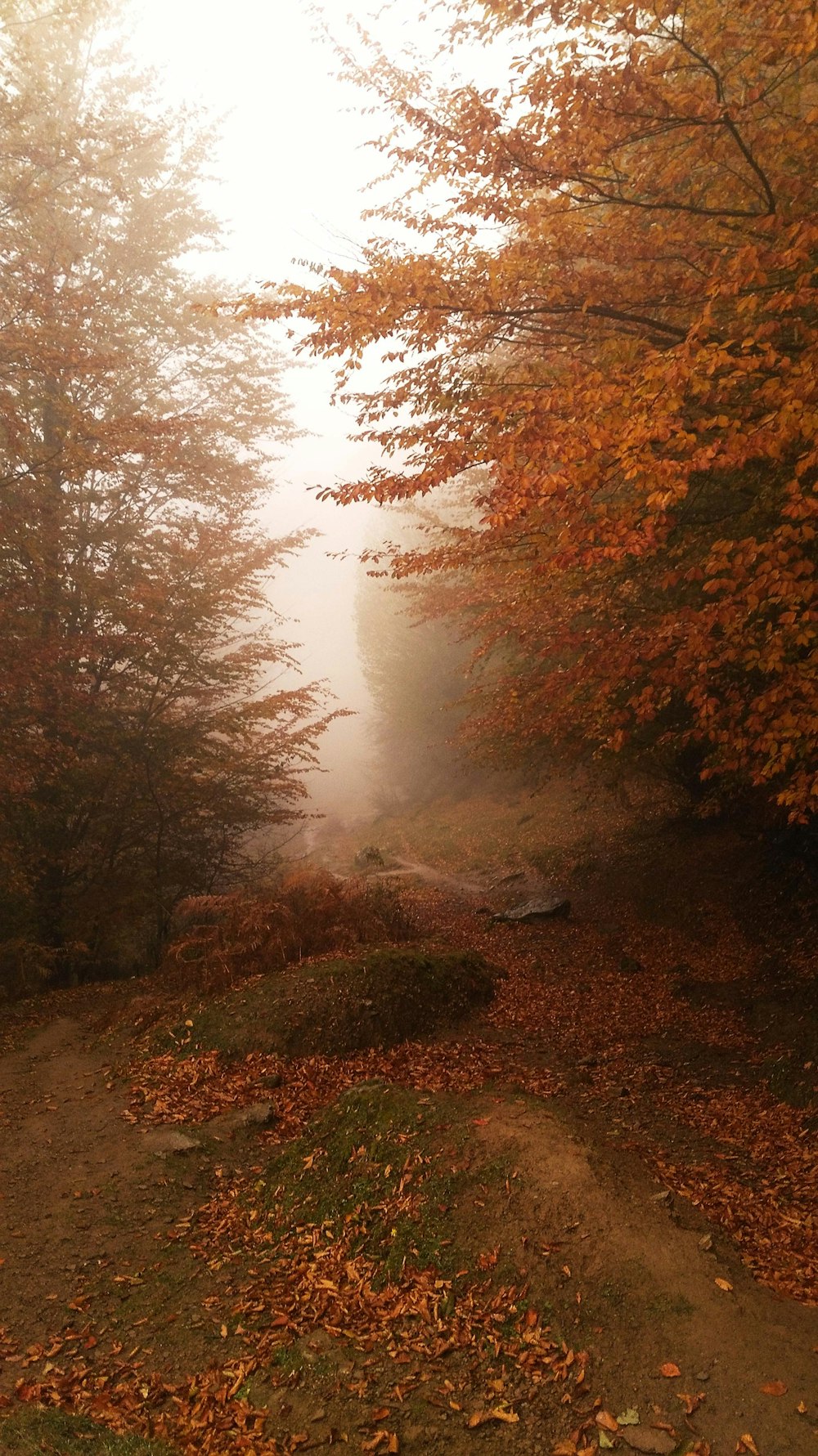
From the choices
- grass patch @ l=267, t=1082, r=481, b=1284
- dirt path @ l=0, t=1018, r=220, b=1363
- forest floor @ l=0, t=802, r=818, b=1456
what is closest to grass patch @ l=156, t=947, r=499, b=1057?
forest floor @ l=0, t=802, r=818, b=1456

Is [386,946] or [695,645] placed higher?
[695,645]

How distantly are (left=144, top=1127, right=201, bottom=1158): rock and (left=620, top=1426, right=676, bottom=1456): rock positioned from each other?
12.5ft

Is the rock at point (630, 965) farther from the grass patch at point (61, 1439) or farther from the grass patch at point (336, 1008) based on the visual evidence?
the grass patch at point (61, 1439)

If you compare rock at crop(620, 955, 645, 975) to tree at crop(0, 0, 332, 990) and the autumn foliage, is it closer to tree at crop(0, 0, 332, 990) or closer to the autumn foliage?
the autumn foliage

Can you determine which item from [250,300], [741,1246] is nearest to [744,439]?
[250,300]

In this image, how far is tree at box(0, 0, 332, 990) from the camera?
9531 mm

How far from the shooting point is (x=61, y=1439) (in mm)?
3352

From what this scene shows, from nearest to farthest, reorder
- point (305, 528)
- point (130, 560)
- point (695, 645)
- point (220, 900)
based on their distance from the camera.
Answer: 1. point (695, 645)
2. point (220, 900)
3. point (130, 560)
4. point (305, 528)

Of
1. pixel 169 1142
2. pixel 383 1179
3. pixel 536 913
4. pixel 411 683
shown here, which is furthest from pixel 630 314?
pixel 411 683

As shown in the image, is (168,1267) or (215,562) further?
(215,562)

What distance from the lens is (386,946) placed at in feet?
30.0

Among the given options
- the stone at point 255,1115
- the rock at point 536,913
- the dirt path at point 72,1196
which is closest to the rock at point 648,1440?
the dirt path at point 72,1196

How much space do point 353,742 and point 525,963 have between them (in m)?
44.8

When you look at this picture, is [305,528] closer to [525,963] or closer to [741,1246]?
[525,963]
